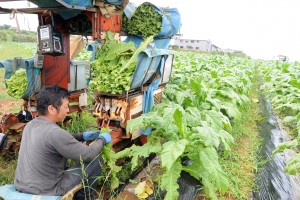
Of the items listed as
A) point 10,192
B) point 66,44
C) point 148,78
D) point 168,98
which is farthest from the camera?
point 168,98

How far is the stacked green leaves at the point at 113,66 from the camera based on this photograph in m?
3.47

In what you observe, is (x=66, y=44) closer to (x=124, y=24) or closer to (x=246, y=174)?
(x=124, y=24)

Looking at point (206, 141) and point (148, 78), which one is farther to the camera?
point (148, 78)

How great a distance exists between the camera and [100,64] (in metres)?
3.66

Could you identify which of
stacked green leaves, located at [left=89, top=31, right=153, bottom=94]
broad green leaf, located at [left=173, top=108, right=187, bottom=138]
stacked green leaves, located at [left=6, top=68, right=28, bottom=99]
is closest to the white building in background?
stacked green leaves, located at [left=6, top=68, right=28, bottom=99]

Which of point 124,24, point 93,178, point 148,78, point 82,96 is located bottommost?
point 93,178

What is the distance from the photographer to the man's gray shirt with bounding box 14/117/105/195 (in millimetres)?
2385

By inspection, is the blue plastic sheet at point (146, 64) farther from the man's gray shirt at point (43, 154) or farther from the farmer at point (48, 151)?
the man's gray shirt at point (43, 154)

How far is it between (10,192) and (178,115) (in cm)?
175

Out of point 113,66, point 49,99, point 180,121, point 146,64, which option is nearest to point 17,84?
point 113,66

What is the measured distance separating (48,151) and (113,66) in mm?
1554

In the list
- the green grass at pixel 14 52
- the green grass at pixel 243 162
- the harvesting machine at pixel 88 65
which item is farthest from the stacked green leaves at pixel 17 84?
the green grass at pixel 14 52

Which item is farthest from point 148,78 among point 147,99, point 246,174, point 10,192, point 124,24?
point 10,192

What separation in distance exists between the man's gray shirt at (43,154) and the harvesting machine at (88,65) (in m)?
1.13
